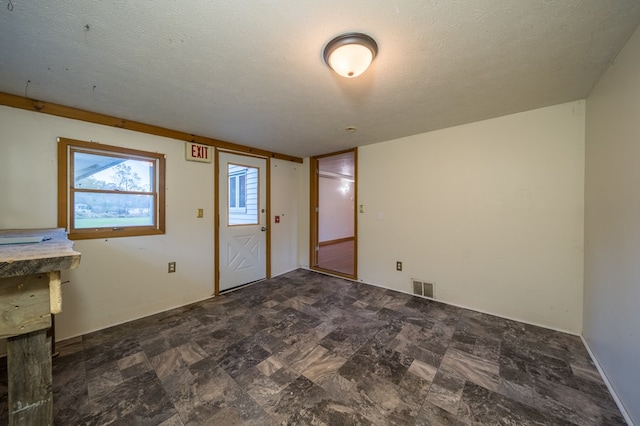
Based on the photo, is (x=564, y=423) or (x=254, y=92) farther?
(x=254, y=92)

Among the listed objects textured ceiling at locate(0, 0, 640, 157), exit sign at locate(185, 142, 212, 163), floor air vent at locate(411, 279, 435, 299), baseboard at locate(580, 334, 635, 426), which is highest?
textured ceiling at locate(0, 0, 640, 157)

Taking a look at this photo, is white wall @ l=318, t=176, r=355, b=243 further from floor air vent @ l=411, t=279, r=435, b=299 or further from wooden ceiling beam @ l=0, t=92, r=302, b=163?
floor air vent @ l=411, t=279, r=435, b=299

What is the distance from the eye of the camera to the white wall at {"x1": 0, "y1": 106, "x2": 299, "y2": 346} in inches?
81.4

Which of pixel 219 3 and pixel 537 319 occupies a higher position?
pixel 219 3

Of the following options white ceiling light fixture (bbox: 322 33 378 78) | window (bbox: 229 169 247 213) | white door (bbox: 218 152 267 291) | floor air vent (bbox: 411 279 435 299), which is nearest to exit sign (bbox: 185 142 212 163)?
white door (bbox: 218 152 267 291)

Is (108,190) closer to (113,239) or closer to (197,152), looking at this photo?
(113,239)

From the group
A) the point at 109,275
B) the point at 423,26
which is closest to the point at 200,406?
the point at 109,275

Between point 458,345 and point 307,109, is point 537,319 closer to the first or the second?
point 458,345

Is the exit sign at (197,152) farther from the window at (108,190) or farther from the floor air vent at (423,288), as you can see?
the floor air vent at (423,288)

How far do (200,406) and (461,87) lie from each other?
311cm

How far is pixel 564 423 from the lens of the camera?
137cm

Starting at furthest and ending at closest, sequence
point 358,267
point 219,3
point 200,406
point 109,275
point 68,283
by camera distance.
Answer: point 358,267 < point 109,275 < point 68,283 < point 200,406 < point 219,3

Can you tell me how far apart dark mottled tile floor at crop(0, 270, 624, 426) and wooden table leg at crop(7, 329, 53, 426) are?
0.66 metres

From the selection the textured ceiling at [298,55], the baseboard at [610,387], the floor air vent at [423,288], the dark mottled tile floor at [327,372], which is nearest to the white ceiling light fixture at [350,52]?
the textured ceiling at [298,55]
